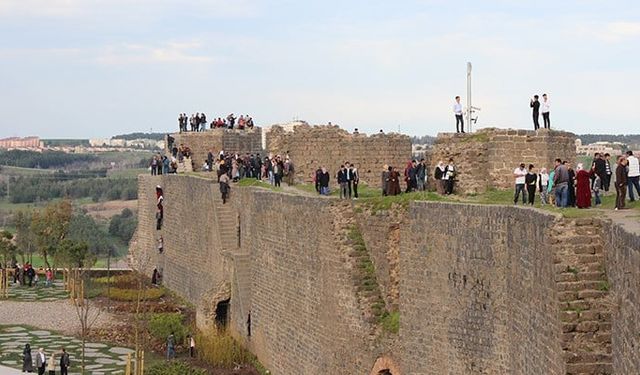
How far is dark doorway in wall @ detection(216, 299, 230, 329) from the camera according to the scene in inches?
1022

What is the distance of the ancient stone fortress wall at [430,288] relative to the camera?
32.8ft

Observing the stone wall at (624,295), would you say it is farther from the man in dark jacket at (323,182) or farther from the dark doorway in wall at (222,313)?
the dark doorway in wall at (222,313)

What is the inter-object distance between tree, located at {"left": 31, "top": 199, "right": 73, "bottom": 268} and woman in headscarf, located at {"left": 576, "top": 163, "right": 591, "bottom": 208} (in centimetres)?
3588

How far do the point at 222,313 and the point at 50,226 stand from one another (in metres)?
23.1

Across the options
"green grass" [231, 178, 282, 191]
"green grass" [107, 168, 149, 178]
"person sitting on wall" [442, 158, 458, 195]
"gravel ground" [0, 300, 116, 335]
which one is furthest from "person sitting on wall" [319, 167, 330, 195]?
"green grass" [107, 168, 149, 178]

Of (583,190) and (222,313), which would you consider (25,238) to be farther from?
(583,190)

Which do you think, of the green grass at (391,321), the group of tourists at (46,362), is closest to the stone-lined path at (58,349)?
the group of tourists at (46,362)

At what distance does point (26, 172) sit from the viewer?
150 meters

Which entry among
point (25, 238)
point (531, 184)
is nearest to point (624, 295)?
point (531, 184)

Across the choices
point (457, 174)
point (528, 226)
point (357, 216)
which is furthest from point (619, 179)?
point (357, 216)

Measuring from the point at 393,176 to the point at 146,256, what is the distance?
21.8 m

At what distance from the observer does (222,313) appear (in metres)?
26.3

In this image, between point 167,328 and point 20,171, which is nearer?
point 167,328

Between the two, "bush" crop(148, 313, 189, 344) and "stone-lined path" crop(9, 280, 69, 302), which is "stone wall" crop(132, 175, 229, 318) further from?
"stone-lined path" crop(9, 280, 69, 302)
